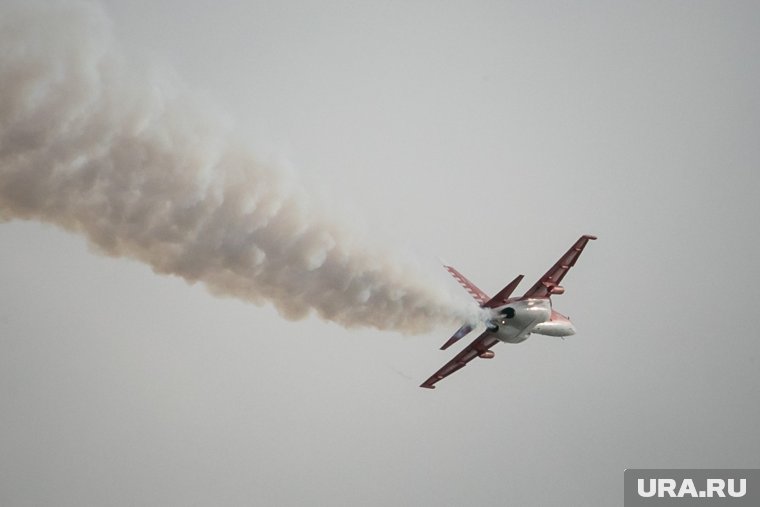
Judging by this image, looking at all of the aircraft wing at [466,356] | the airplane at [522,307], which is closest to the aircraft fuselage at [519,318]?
the airplane at [522,307]

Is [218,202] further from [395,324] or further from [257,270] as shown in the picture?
[395,324]

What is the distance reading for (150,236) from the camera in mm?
31703

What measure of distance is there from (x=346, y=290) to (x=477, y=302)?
6580mm

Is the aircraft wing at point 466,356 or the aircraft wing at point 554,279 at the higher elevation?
the aircraft wing at point 554,279

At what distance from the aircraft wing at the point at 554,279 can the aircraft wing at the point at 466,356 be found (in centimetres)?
289

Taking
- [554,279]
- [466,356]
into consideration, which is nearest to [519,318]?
[554,279]

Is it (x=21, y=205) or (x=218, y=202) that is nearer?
(x=21, y=205)

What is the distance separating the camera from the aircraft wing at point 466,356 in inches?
1684

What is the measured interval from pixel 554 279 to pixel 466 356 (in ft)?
19.7

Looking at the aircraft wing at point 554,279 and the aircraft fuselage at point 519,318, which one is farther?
the aircraft wing at point 554,279

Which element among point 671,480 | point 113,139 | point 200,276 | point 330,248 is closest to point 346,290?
point 330,248

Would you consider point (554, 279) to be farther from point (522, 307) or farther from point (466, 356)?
point (466, 356)

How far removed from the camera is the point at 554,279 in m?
40.1

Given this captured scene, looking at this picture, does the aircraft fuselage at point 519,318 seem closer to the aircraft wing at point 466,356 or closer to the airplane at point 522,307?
the airplane at point 522,307
